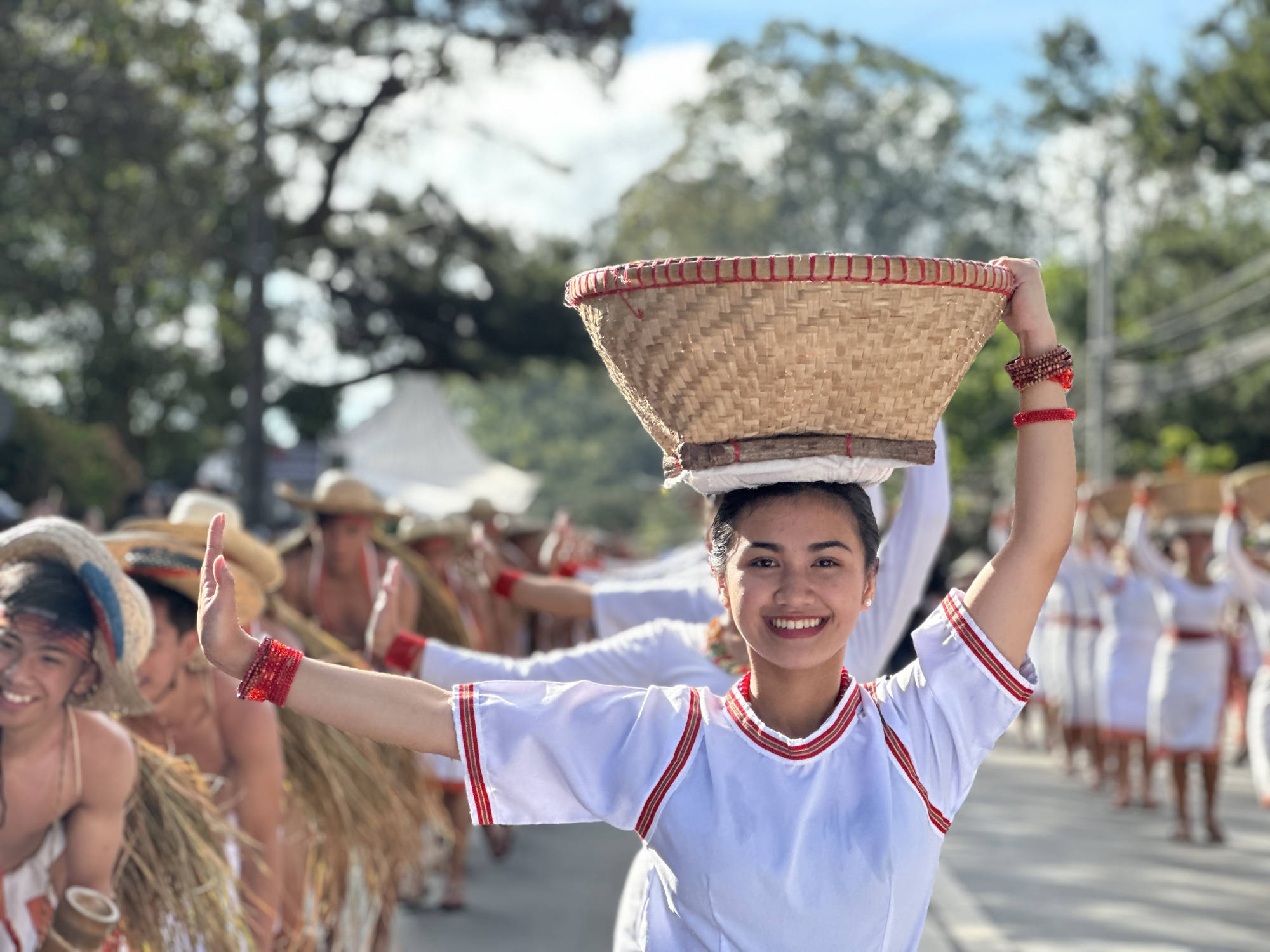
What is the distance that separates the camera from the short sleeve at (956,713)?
2.72 meters

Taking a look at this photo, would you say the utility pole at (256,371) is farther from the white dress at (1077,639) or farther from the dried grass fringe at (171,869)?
the dried grass fringe at (171,869)

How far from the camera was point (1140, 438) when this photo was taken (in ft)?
112

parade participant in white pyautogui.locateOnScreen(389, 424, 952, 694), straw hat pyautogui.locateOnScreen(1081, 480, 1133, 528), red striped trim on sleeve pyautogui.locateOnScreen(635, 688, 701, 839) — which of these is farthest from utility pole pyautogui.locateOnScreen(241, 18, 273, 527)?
red striped trim on sleeve pyautogui.locateOnScreen(635, 688, 701, 839)

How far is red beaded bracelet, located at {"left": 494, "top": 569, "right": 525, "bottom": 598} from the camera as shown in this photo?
518 centimetres

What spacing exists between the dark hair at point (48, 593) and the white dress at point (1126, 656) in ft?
33.1

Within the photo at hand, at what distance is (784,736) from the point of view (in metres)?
2.73

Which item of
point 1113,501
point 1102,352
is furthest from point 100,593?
point 1102,352

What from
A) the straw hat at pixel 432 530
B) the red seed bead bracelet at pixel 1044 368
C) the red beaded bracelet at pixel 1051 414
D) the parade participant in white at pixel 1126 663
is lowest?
the parade participant in white at pixel 1126 663

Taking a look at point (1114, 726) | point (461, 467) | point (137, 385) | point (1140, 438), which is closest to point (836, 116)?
point (1140, 438)

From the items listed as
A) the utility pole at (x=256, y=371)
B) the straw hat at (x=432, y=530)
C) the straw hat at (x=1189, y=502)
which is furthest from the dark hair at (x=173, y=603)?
the utility pole at (x=256, y=371)

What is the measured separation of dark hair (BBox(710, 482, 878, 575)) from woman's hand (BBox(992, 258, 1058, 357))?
37cm

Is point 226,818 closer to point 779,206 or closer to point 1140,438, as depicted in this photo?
point 1140,438

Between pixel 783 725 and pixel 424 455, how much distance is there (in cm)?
2328

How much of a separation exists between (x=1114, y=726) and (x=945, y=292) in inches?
421
